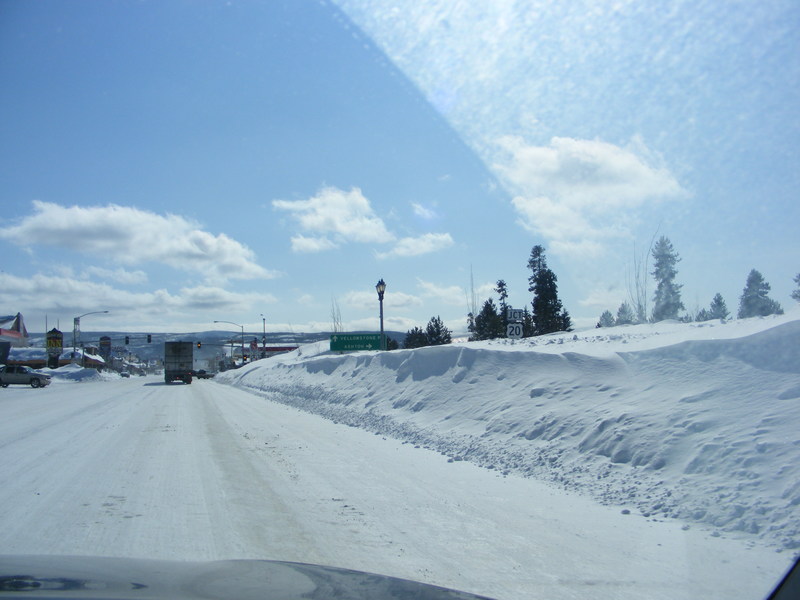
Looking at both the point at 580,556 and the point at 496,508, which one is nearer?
the point at 580,556

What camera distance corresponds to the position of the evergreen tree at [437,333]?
73.8 metres

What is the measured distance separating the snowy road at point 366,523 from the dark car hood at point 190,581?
1.31m

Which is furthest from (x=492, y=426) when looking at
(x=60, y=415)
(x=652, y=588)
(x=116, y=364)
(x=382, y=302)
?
(x=116, y=364)

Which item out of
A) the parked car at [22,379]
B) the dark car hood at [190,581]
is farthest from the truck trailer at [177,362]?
the dark car hood at [190,581]

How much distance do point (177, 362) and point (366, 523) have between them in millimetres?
53759

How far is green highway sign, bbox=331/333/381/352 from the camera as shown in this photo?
45084 mm

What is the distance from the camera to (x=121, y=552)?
5.52 meters

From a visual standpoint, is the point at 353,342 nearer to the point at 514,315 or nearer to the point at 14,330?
the point at 514,315

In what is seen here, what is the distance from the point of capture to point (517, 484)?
8.82 meters

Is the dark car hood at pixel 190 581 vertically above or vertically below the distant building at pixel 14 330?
below

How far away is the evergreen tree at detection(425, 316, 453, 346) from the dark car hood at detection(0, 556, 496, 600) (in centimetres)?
6924

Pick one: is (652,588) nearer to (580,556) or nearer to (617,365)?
(580,556)

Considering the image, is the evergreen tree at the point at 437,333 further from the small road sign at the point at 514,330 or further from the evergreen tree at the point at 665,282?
the small road sign at the point at 514,330

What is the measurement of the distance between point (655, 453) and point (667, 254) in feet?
158
